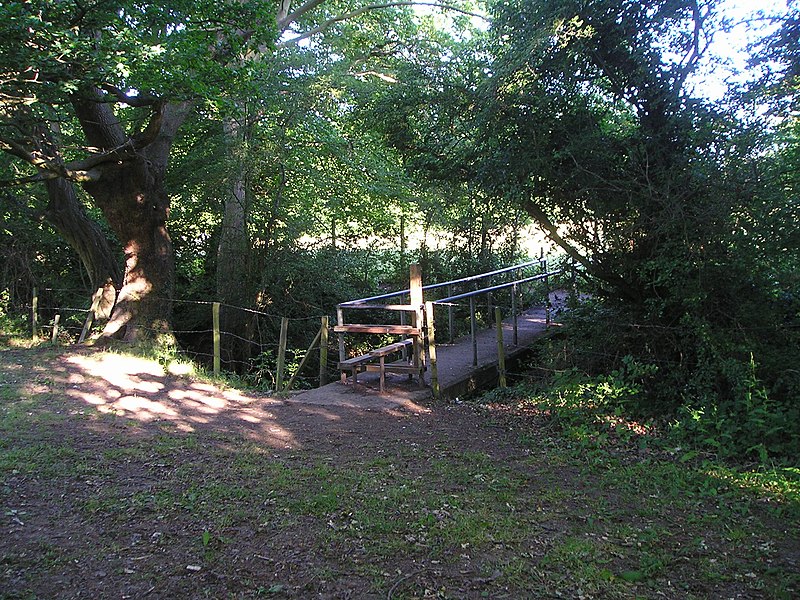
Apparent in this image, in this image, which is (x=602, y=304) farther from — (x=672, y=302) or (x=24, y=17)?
(x=24, y=17)

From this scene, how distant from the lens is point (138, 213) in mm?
11117

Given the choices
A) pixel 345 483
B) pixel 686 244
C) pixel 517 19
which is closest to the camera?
pixel 345 483

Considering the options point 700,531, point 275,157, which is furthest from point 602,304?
Result: point 275,157

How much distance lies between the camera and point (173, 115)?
1159cm

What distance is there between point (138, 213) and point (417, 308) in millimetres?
6364

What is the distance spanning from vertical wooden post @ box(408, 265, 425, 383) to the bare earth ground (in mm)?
1434

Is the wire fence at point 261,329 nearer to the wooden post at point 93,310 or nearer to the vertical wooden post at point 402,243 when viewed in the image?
the wooden post at point 93,310

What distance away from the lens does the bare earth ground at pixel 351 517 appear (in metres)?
3.04

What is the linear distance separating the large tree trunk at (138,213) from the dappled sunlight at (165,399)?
6.31ft

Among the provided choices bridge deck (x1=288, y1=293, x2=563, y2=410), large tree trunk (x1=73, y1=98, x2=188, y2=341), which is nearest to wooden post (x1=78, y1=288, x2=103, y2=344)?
large tree trunk (x1=73, y1=98, x2=188, y2=341)

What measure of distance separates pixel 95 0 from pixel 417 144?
169 inches

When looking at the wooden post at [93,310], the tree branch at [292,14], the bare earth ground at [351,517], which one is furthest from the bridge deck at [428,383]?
the tree branch at [292,14]

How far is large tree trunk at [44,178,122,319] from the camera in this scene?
1202 cm

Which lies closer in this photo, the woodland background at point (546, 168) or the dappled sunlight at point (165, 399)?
the woodland background at point (546, 168)
